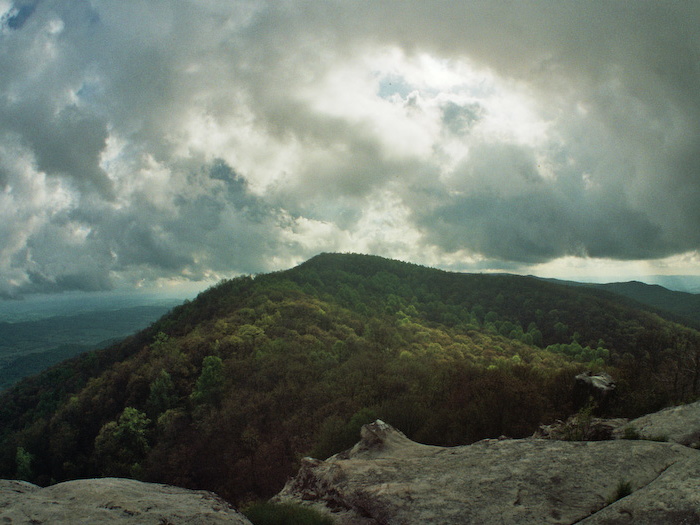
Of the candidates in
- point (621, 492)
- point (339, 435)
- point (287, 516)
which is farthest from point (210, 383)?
point (621, 492)

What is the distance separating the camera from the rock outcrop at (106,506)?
9.05 m

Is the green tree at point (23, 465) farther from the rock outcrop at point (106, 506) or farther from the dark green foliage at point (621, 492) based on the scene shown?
the dark green foliage at point (621, 492)

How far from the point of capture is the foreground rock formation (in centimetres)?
916

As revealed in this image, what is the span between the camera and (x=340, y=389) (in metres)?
46.8

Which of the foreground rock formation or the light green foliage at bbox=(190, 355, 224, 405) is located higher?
the foreground rock formation

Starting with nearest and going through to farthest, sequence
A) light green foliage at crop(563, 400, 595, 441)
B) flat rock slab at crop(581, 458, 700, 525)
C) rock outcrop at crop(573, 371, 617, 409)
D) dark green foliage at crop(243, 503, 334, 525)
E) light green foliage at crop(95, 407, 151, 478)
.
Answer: flat rock slab at crop(581, 458, 700, 525)
dark green foliage at crop(243, 503, 334, 525)
light green foliage at crop(563, 400, 595, 441)
rock outcrop at crop(573, 371, 617, 409)
light green foliage at crop(95, 407, 151, 478)

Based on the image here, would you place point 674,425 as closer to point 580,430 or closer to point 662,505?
point 580,430

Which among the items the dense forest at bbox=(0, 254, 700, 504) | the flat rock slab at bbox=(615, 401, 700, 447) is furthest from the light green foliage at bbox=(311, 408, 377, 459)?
the flat rock slab at bbox=(615, 401, 700, 447)

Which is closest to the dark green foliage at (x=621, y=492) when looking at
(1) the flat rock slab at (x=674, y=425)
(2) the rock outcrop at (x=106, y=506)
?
(1) the flat rock slab at (x=674, y=425)

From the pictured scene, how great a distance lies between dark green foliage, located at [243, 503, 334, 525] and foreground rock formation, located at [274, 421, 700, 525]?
2.12 ft

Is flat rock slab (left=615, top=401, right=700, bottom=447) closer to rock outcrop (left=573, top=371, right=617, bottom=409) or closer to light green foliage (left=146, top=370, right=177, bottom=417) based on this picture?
rock outcrop (left=573, top=371, right=617, bottom=409)

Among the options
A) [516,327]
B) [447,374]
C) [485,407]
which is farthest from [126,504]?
[516,327]

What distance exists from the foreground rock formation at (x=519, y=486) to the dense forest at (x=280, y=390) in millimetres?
11338

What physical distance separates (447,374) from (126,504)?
37.4m
